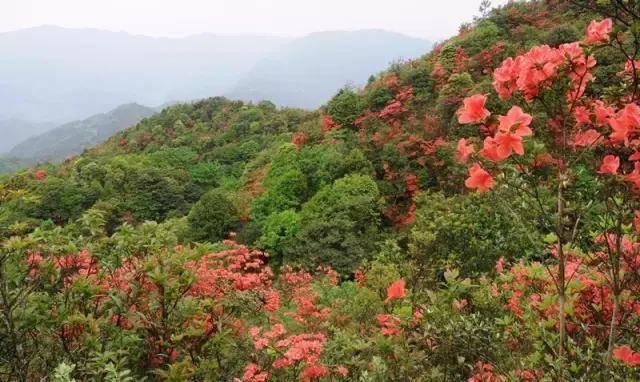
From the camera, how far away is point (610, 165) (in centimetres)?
165

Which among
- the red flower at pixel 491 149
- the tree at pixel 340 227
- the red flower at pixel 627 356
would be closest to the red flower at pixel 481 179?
the red flower at pixel 491 149

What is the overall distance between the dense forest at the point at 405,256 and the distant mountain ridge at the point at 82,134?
4542 inches

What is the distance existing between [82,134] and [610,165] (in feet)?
475

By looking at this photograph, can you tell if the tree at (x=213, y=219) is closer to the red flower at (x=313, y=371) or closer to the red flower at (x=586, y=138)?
the red flower at (x=313, y=371)

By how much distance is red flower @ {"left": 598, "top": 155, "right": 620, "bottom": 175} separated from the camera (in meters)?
1.63

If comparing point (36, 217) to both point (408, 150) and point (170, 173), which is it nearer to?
point (170, 173)

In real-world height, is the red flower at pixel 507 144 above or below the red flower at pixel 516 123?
below

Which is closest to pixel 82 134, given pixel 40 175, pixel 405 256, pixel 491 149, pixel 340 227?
pixel 40 175

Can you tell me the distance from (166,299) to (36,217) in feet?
84.4

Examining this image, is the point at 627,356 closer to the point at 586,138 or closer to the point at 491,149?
the point at 586,138

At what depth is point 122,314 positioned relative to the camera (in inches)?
137

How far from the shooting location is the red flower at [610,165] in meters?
1.63

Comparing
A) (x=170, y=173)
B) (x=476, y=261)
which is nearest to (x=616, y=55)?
(x=476, y=261)

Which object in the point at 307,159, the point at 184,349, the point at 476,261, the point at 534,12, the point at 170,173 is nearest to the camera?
the point at 184,349
